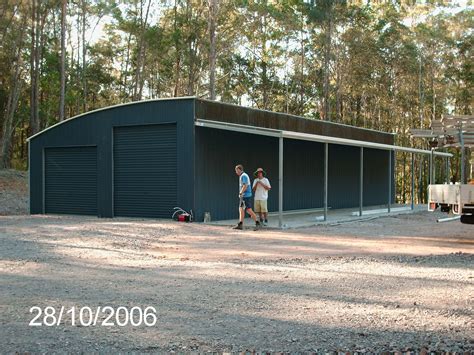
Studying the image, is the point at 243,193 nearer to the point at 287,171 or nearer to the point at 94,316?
the point at 287,171

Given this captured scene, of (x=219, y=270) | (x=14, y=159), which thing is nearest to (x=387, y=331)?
(x=219, y=270)

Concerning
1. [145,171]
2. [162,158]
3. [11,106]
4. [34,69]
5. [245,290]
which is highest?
[34,69]

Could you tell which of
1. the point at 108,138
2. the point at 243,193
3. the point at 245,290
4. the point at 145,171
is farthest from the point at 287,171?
the point at 245,290

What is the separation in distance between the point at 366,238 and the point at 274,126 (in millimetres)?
7960

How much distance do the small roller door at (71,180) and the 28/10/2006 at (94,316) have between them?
488 inches

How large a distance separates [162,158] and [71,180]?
151 inches

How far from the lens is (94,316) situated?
4914 mm

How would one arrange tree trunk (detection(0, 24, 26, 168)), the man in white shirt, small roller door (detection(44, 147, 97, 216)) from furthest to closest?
1. tree trunk (detection(0, 24, 26, 168))
2. small roller door (detection(44, 147, 97, 216))
3. the man in white shirt

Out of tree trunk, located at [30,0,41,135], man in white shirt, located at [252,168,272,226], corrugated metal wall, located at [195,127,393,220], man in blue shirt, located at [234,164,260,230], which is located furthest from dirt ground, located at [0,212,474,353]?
tree trunk, located at [30,0,41,135]

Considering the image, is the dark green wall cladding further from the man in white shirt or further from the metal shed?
the man in white shirt

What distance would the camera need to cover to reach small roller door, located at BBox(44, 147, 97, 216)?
1730 centimetres

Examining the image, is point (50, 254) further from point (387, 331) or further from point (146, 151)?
point (146, 151)

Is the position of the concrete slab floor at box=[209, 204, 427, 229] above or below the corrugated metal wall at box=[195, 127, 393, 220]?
below

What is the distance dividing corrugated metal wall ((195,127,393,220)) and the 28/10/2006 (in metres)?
9.96
